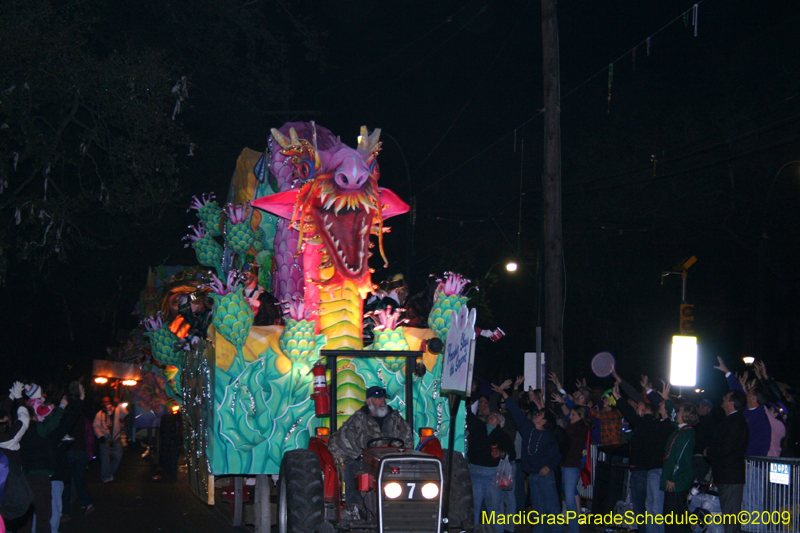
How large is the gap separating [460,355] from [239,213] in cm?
649

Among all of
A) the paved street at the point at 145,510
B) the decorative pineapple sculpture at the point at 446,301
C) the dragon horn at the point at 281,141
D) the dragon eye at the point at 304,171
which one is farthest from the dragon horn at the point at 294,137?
the paved street at the point at 145,510

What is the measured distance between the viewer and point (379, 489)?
7.77 m

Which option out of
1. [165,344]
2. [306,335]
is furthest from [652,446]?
[165,344]

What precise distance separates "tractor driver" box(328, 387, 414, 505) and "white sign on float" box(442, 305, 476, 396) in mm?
1246

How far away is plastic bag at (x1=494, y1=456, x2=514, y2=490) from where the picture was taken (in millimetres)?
10977

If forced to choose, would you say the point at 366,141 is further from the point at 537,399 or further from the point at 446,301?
the point at 537,399

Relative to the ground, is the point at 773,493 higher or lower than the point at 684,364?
lower

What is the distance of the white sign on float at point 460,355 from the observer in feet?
24.6

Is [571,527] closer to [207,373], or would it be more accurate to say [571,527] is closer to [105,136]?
[207,373]

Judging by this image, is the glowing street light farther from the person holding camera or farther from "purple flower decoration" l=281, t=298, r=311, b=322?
the person holding camera

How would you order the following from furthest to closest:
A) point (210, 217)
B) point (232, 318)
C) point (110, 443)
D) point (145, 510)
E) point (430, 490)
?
point (110, 443) → point (210, 217) → point (145, 510) → point (232, 318) → point (430, 490)

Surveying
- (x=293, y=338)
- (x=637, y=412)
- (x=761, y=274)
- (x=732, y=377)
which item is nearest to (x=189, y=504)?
(x=293, y=338)

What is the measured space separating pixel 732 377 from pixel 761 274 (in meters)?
12.0

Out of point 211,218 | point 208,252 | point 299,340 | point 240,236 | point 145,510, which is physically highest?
point 211,218
